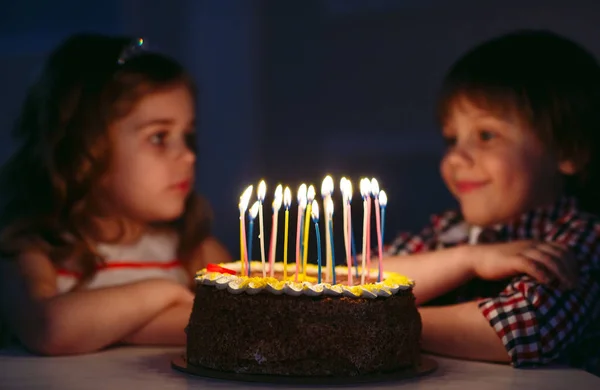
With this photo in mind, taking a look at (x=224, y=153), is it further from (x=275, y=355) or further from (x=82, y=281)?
(x=275, y=355)

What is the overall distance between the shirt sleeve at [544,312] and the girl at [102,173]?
0.69 meters

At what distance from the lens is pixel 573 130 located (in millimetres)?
2201

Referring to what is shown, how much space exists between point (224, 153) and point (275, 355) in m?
1.18

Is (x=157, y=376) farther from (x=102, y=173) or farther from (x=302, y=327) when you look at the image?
(x=102, y=173)

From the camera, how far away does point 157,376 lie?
1.75m

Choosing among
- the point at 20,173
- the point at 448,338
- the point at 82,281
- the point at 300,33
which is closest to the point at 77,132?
the point at 20,173

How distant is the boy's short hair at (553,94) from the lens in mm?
2197

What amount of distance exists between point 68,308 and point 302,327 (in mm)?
567

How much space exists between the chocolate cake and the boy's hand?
14.5 inches

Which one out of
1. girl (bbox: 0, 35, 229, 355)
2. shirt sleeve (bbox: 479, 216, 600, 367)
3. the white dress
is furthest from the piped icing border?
the white dress

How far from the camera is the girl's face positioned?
7.42ft

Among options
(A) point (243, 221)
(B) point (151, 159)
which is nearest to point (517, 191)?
(A) point (243, 221)

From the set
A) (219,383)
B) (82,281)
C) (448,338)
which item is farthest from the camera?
(82,281)

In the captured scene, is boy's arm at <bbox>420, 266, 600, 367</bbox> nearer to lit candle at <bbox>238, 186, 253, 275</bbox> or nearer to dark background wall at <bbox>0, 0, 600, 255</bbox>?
lit candle at <bbox>238, 186, 253, 275</bbox>
